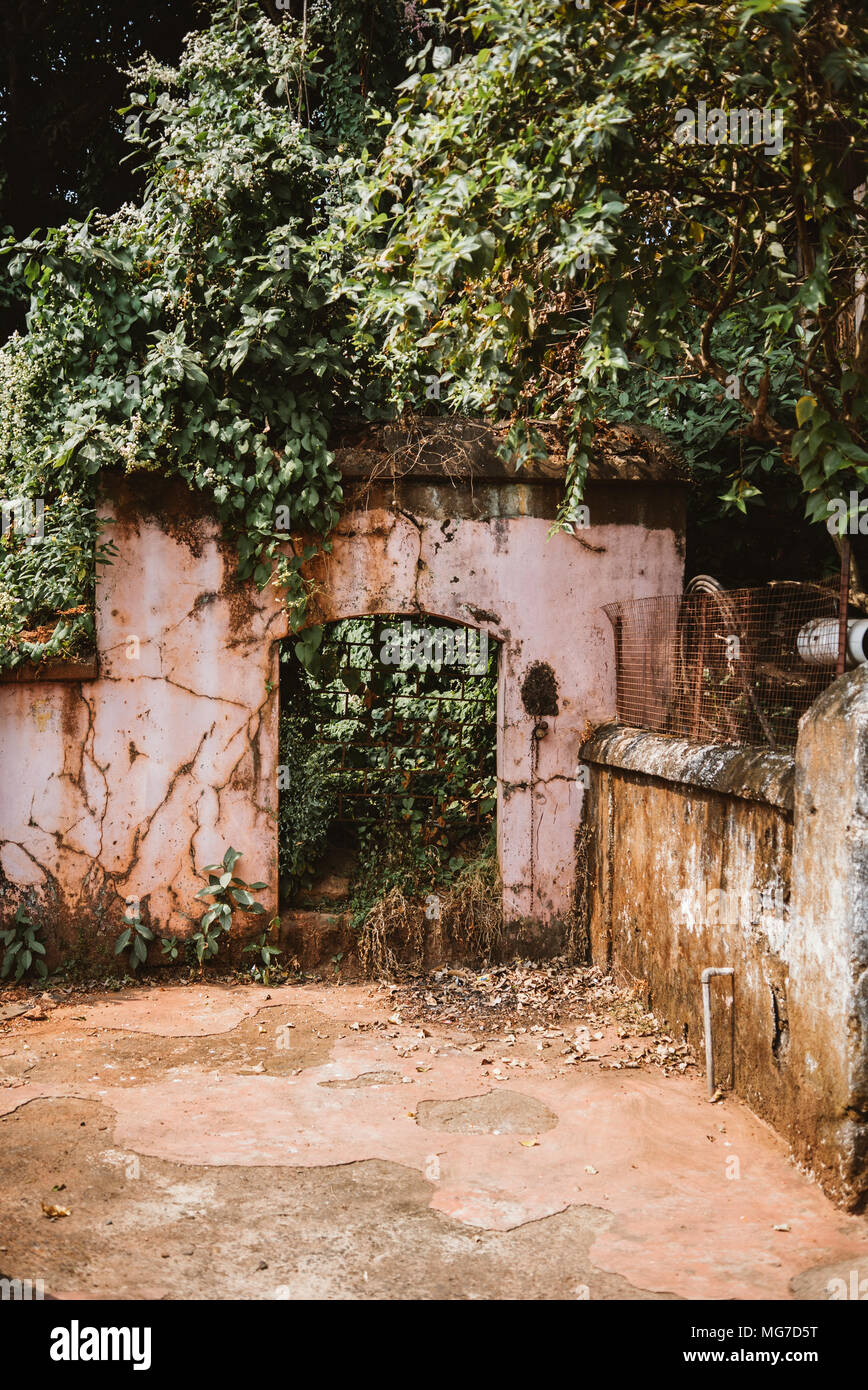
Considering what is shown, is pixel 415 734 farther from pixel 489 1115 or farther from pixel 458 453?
pixel 489 1115

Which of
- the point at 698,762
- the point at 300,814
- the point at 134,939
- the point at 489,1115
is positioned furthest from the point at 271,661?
the point at 489,1115

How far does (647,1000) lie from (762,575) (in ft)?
10.7

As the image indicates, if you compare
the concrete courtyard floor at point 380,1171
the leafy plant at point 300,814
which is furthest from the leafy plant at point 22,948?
the leafy plant at point 300,814

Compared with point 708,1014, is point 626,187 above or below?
above

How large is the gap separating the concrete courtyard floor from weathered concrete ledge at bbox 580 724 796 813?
1395 millimetres

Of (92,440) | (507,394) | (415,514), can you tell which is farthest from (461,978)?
(92,440)

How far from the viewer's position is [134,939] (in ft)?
20.3

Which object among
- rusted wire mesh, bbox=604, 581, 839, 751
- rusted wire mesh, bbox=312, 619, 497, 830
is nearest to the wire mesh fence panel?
rusted wire mesh, bbox=312, 619, 497, 830

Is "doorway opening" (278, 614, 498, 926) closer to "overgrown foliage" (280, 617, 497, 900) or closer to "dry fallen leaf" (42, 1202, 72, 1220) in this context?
"overgrown foliage" (280, 617, 497, 900)

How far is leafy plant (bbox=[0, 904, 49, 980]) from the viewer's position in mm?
5969

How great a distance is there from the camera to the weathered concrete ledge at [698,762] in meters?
4.07

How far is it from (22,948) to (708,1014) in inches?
158

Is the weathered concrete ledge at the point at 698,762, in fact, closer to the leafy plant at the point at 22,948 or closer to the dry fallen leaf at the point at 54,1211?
the dry fallen leaf at the point at 54,1211

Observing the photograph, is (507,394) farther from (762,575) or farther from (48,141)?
(48,141)
